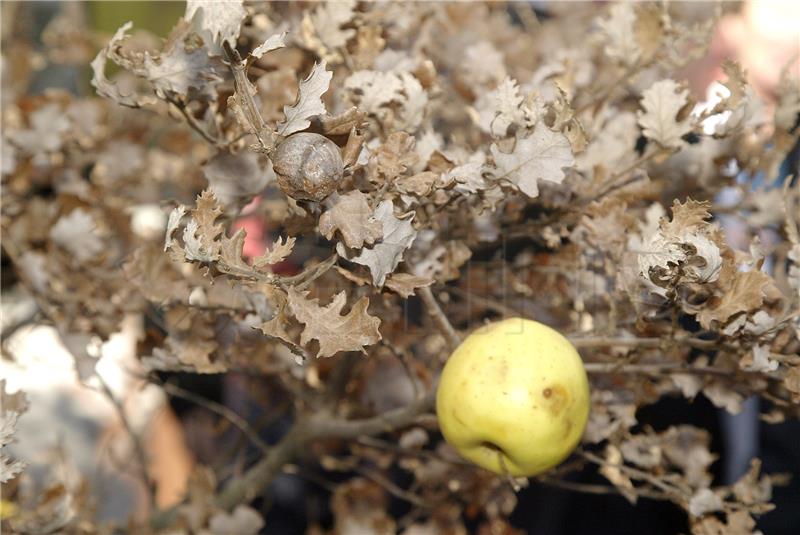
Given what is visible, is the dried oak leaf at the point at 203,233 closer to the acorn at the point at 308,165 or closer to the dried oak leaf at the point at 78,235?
the acorn at the point at 308,165

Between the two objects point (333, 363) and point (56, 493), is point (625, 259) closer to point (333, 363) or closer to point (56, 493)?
point (333, 363)

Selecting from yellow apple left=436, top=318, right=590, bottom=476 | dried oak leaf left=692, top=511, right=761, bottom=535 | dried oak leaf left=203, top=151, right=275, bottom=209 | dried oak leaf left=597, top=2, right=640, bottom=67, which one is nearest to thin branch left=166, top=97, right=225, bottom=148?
dried oak leaf left=203, top=151, right=275, bottom=209

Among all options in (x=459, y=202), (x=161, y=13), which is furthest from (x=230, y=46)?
(x=161, y=13)

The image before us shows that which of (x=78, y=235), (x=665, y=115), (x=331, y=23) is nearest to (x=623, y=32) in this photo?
(x=665, y=115)

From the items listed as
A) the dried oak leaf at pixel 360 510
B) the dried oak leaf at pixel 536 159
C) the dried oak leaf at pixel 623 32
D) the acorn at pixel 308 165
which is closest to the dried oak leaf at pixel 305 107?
the acorn at pixel 308 165

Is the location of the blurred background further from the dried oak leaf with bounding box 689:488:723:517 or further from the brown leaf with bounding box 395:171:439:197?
the brown leaf with bounding box 395:171:439:197

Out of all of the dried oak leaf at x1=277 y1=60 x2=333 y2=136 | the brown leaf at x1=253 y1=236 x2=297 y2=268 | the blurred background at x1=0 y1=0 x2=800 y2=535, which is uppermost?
the dried oak leaf at x1=277 y1=60 x2=333 y2=136

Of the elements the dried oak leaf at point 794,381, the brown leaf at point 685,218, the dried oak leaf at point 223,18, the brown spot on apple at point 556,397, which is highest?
the dried oak leaf at point 223,18
